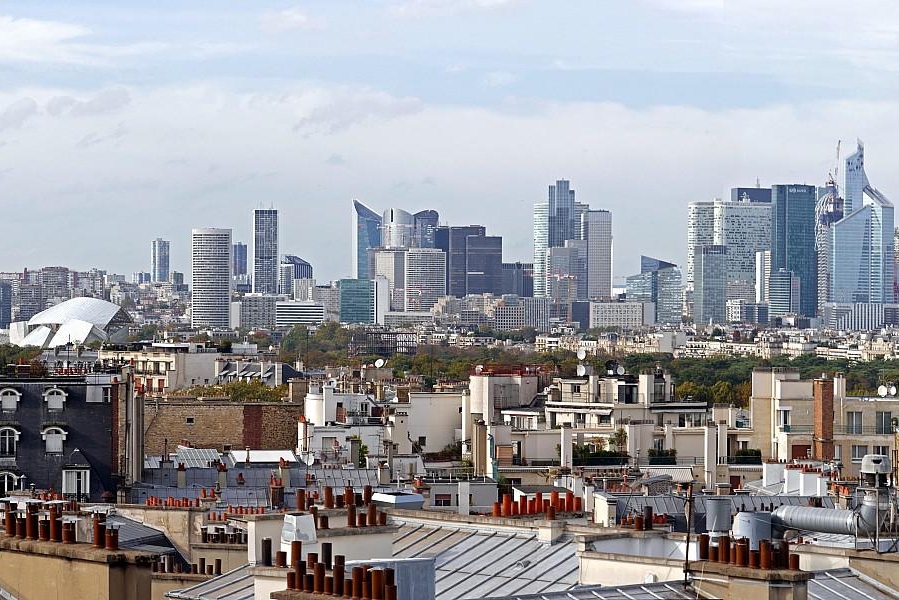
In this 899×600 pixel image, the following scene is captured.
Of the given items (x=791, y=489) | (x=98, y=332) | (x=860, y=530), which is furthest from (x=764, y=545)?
(x=98, y=332)

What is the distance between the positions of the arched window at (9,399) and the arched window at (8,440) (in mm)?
302

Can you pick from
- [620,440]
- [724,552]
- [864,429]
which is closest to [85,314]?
[620,440]

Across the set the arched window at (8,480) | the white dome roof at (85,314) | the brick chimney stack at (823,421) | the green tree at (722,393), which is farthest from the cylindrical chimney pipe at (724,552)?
the white dome roof at (85,314)

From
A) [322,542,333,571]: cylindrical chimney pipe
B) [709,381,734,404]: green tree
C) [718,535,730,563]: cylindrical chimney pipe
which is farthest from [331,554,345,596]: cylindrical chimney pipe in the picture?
[709,381,734,404]: green tree

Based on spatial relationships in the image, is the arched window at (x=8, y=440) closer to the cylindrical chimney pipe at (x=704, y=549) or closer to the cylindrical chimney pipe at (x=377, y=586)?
the cylindrical chimney pipe at (x=704, y=549)

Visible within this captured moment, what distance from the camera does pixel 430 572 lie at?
12.1m

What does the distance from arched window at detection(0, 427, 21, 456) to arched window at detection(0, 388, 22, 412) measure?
0.99ft

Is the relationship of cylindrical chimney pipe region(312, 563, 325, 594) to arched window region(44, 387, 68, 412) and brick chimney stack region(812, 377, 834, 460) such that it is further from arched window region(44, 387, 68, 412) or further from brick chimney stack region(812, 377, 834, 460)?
brick chimney stack region(812, 377, 834, 460)

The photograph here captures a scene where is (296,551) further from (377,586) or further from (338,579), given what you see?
(377,586)

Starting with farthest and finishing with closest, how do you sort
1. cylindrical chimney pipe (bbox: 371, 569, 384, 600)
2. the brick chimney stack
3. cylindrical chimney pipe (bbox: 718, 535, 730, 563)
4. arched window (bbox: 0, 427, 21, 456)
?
the brick chimney stack
arched window (bbox: 0, 427, 21, 456)
cylindrical chimney pipe (bbox: 718, 535, 730, 563)
cylindrical chimney pipe (bbox: 371, 569, 384, 600)

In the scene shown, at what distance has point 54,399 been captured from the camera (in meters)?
31.8

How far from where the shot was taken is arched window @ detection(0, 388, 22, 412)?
31.8m

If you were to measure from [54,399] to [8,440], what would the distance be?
2.56 ft

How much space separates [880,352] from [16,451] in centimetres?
14709
